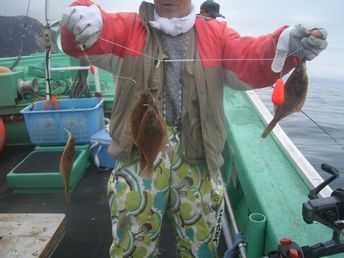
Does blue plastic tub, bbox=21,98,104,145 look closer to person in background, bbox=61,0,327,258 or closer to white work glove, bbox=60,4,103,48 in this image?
person in background, bbox=61,0,327,258

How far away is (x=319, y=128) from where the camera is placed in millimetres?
5773

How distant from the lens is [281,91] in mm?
1582

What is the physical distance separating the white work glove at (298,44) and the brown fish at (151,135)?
0.63 meters

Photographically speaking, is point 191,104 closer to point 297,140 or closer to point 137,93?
point 137,93

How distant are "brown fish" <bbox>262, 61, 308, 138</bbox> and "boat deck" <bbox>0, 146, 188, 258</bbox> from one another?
70.2 inches

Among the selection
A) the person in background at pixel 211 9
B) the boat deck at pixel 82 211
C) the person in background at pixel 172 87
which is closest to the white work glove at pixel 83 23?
the person in background at pixel 172 87

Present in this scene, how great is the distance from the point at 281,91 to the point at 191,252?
1.19 m

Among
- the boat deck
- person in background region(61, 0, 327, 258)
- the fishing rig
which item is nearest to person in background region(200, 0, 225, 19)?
the boat deck

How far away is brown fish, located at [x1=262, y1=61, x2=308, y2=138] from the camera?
1761 millimetres

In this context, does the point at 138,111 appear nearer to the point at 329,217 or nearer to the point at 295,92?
the point at 295,92

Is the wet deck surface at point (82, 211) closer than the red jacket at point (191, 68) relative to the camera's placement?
No

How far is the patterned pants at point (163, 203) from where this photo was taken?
1.98 m

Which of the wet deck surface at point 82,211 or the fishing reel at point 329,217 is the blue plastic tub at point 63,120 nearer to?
the wet deck surface at point 82,211

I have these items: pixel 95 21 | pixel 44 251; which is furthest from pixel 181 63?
pixel 44 251
